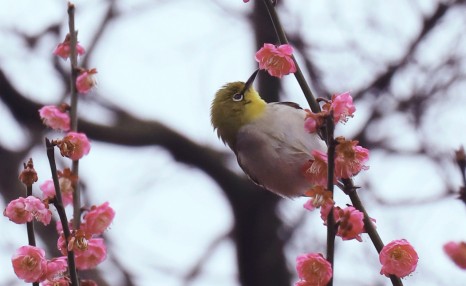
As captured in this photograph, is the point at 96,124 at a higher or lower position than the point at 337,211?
higher

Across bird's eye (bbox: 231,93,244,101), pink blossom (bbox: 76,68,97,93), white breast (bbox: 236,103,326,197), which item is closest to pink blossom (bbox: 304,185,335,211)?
pink blossom (bbox: 76,68,97,93)

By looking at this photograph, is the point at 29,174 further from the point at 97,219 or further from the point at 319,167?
the point at 319,167

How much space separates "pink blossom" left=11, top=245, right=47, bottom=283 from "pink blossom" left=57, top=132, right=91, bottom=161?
0.25 metres

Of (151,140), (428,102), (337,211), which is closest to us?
(337,211)

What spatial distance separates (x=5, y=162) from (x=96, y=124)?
71cm

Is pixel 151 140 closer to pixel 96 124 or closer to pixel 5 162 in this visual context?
pixel 96 124

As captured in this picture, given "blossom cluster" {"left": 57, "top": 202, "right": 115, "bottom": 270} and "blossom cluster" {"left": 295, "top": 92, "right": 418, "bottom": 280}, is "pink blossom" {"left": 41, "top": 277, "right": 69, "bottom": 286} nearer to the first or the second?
"blossom cluster" {"left": 57, "top": 202, "right": 115, "bottom": 270}

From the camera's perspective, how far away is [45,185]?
1930mm

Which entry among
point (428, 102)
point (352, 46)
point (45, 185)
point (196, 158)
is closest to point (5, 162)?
point (196, 158)

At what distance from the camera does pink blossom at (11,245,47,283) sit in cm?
164

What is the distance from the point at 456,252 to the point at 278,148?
1.81m

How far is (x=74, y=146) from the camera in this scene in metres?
1.86

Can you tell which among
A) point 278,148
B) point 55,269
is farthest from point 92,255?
point 278,148

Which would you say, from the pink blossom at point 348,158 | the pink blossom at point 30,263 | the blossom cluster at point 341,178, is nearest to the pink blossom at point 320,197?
the blossom cluster at point 341,178
